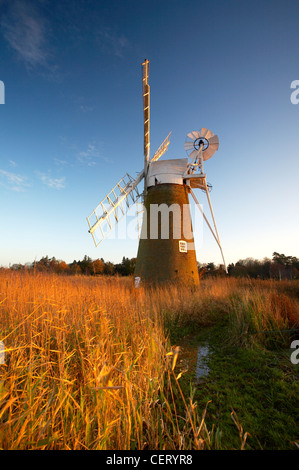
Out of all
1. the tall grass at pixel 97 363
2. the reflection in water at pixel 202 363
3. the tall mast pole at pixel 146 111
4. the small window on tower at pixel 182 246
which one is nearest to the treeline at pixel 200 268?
the tall grass at pixel 97 363

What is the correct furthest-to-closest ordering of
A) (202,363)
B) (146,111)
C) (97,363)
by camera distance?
(146,111)
(202,363)
(97,363)

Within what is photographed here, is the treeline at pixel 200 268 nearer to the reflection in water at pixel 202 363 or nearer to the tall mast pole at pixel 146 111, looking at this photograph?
the reflection in water at pixel 202 363

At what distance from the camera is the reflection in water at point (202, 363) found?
3635mm

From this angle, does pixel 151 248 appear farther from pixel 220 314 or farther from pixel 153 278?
pixel 220 314

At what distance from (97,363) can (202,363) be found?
2.41m

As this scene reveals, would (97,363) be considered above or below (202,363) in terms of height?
above

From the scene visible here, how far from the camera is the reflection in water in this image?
3635 millimetres

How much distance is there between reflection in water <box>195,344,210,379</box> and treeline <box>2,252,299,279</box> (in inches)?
124

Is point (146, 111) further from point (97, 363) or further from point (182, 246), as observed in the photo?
point (97, 363)

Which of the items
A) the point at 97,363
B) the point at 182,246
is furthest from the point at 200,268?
the point at 97,363

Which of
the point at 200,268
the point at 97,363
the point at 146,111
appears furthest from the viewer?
the point at 200,268

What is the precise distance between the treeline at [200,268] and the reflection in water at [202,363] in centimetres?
314

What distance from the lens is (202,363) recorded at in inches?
161

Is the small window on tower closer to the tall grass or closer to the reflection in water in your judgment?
the tall grass
